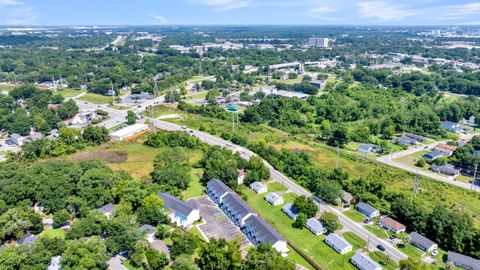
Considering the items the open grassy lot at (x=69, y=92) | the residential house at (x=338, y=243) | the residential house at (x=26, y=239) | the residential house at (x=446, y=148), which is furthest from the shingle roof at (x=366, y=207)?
the open grassy lot at (x=69, y=92)

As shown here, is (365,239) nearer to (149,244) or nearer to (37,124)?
(149,244)

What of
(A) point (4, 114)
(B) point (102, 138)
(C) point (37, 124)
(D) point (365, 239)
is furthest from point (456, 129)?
(A) point (4, 114)

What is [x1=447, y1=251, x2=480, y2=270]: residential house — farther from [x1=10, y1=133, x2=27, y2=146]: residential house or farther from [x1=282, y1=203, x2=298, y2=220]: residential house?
[x1=10, y1=133, x2=27, y2=146]: residential house

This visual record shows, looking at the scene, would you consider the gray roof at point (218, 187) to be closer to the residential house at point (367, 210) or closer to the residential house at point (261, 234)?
the residential house at point (261, 234)

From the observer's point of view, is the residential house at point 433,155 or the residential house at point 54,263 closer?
the residential house at point 54,263

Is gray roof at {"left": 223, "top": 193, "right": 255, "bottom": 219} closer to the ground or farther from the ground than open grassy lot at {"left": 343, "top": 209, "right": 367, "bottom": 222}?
farther from the ground

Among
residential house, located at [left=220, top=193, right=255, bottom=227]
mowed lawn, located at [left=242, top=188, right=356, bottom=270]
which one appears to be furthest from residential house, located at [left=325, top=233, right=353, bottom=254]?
residential house, located at [left=220, top=193, right=255, bottom=227]
